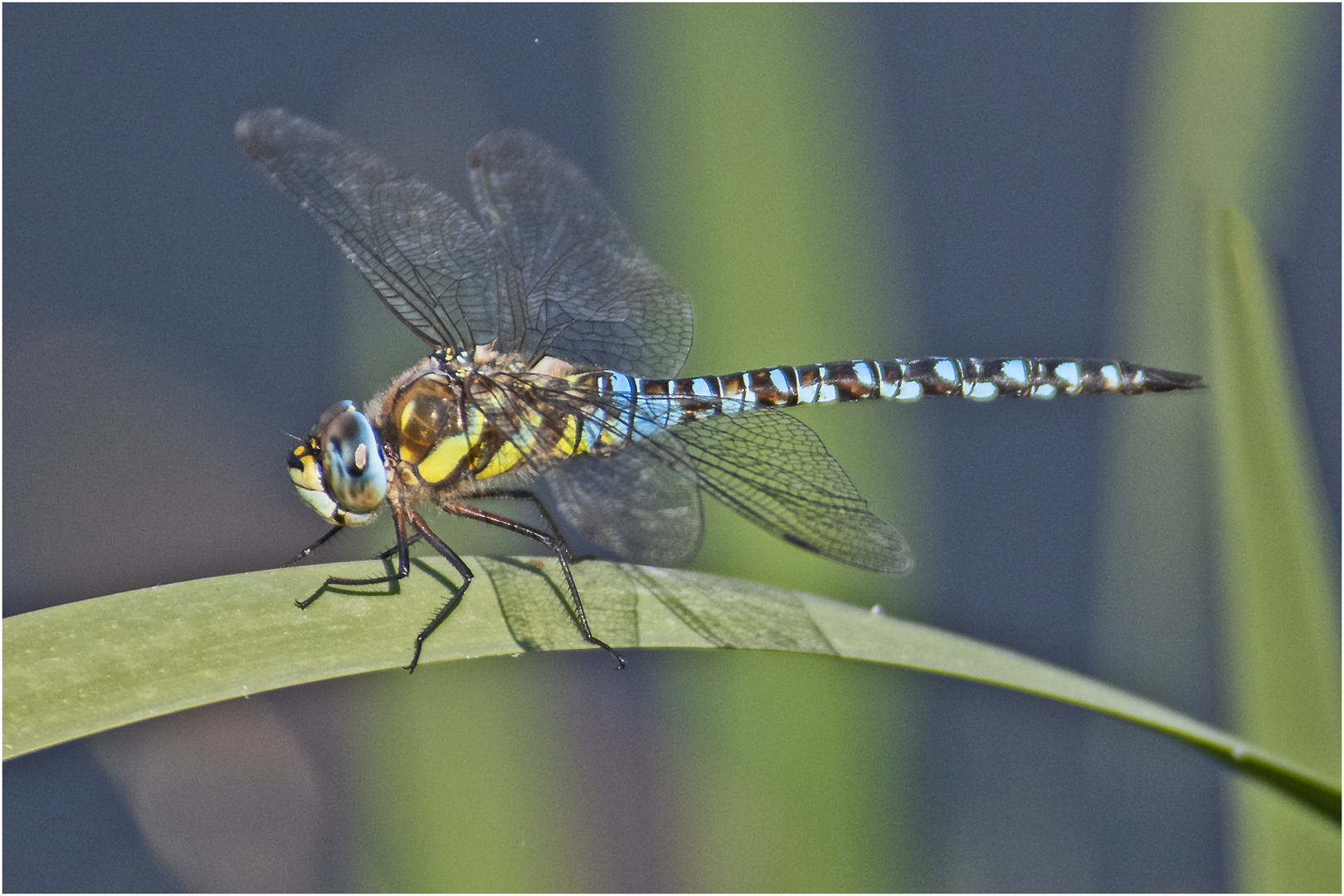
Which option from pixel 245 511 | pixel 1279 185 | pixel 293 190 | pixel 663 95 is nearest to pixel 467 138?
pixel 663 95

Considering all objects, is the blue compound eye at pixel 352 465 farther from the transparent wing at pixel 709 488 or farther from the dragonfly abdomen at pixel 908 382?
the dragonfly abdomen at pixel 908 382

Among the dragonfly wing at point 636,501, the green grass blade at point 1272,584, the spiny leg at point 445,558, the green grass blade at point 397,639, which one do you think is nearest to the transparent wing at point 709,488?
the dragonfly wing at point 636,501

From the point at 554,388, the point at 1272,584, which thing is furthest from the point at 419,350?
the point at 1272,584

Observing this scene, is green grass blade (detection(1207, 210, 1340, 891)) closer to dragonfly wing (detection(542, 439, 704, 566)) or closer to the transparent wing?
the transparent wing

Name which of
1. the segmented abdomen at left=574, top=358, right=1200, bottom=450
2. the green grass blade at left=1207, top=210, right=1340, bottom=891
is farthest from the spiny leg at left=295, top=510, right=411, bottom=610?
the green grass blade at left=1207, top=210, right=1340, bottom=891

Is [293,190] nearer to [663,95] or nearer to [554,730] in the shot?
[663,95]

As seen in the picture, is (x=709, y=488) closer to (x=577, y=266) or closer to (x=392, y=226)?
(x=577, y=266)
